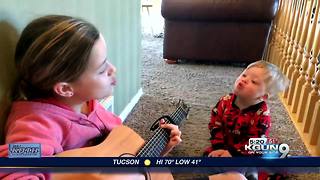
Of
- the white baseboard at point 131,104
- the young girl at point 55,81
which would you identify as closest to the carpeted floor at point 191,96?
the white baseboard at point 131,104

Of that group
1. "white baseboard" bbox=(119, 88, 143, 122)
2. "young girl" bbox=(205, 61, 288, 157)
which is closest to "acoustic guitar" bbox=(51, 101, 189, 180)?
"young girl" bbox=(205, 61, 288, 157)

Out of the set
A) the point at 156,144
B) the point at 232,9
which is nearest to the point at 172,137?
the point at 156,144

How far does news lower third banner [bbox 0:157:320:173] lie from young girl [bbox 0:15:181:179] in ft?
0.05

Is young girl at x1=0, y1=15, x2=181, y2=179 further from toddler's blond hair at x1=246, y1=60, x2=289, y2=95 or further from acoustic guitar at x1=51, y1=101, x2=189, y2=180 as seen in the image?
toddler's blond hair at x1=246, y1=60, x2=289, y2=95

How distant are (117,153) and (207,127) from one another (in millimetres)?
345

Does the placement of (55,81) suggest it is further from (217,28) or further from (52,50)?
(217,28)

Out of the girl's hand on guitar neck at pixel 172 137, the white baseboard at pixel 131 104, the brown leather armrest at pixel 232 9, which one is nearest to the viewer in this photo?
the girl's hand on guitar neck at pixel 172 137

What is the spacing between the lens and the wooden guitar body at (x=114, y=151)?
0.32 meters

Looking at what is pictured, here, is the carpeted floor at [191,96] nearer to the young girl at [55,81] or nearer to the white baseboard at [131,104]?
the white baseboard at [131,104]

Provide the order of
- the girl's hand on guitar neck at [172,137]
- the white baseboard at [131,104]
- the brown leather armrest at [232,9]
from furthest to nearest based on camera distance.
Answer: the white baseboard at [131,104], the brown leather armrest at [232,9], the girl's hand on guitar neck at [172,137]

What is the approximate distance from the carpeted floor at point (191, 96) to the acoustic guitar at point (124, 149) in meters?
0.08

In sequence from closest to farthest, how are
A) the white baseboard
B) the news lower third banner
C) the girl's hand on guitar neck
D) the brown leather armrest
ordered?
1. the news lower third banner
2. the girl's hand on guitar neck
3. the brown leather armrest
4. the white baseboard

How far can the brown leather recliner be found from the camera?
605 mm

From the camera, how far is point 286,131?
0.56 m
